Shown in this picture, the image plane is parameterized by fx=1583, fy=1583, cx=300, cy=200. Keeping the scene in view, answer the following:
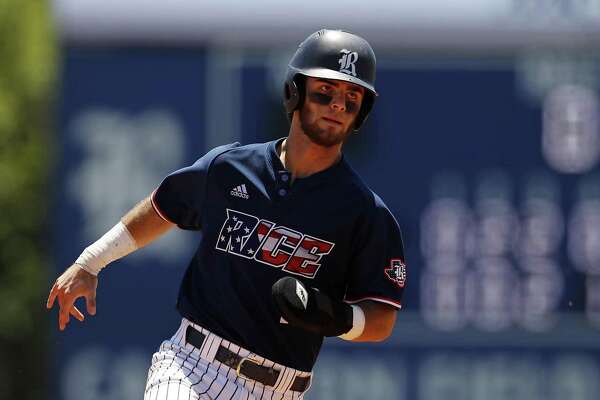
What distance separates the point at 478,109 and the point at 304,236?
188 inches

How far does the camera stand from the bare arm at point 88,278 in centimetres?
516

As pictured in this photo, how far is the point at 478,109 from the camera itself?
9609 millimetres

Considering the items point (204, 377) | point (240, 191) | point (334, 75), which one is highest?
point (334, 75)

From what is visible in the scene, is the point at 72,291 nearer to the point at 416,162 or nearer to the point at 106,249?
the point at 106,249

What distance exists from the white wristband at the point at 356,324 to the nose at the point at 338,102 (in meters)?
0.63

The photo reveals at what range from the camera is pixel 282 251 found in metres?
5.00

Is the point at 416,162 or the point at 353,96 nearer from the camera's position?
the point at 353,96

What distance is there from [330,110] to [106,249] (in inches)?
35.1

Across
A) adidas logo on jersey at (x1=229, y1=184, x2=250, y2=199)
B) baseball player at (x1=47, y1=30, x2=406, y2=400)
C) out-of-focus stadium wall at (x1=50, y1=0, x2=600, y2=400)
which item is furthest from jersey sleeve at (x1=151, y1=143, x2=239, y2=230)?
out-of-focus stadium wall at (x1=50, y1=0, x2=600, y2=400)

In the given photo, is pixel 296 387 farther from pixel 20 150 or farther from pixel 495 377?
pixel 20 150

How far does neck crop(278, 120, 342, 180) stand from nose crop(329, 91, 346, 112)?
5.5 inches

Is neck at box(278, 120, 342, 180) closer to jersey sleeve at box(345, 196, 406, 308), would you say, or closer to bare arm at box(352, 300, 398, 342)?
jersey sleeve at box(345, 196, 406, 308)

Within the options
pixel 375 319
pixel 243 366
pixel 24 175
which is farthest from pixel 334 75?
pixel 24 175

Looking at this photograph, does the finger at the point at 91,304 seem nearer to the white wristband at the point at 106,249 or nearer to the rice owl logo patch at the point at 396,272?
the white wristband at the point at 106,249
